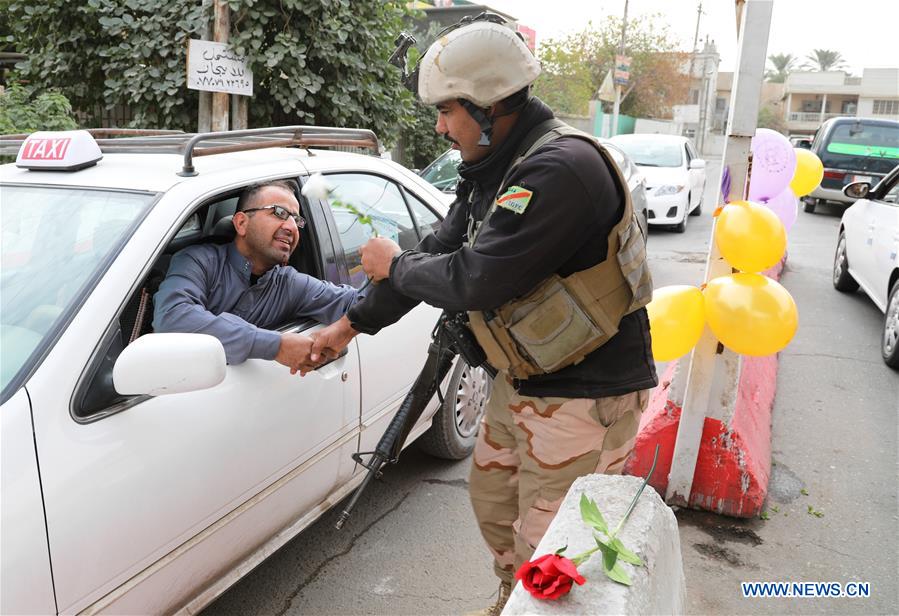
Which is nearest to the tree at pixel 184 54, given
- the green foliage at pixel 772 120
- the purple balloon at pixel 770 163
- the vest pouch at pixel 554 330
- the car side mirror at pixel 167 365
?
the purple balloon at pixel 770 163

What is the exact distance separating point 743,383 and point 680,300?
4.14 feet

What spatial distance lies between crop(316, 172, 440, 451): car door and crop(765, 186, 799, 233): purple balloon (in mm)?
2938

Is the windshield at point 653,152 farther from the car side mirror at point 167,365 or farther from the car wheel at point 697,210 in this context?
the car side mirror at point 167,365

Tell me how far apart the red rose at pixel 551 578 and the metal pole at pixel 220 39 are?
505cm

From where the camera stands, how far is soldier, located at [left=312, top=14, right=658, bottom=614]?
1918mm

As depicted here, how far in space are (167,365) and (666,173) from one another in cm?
1074

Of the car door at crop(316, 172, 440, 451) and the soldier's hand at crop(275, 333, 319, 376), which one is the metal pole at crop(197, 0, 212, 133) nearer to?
the car door at crop(316, 172, 440, 451)

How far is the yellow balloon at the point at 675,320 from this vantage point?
310 centimetres

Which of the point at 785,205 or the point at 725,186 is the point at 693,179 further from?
the point at 725,186

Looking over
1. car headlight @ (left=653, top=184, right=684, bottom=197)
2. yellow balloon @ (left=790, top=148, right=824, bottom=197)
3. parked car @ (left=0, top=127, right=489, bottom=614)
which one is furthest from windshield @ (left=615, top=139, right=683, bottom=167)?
parked car @ (left=0, top=127, right=489, bottom=614)

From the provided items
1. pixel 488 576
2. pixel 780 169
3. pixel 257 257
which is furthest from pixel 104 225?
pixel 780 169

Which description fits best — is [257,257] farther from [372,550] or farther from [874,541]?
[874,541]

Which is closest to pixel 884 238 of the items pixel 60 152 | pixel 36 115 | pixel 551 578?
pixel 551 578

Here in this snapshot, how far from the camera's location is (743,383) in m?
4.11
